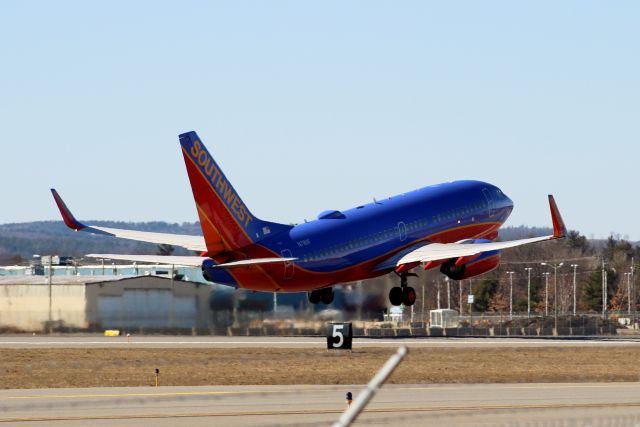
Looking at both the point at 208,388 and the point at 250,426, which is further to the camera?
the point at 208,388

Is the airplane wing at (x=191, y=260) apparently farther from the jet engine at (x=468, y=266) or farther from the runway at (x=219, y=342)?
the jet engine at (x=468, y=266)

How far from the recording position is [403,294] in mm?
82562

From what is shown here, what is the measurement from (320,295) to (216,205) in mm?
15260

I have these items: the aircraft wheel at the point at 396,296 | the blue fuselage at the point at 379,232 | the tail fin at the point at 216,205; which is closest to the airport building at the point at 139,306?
the aircraft wheel at the point at 396,296

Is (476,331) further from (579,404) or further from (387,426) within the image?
(387,426)

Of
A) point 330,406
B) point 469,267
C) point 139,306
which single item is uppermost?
point 469,267

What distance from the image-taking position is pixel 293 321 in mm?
81000

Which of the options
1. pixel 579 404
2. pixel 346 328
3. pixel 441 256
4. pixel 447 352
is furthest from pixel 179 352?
pixel 579 404

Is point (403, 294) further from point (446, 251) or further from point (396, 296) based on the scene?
point (446, 251)

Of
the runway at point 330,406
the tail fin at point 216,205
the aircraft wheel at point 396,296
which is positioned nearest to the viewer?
the runway at point 330,406

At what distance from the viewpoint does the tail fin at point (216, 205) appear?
6550 cm

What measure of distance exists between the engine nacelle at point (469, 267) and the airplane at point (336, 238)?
61 mm

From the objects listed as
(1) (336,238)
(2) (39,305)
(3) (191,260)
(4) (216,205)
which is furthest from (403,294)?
(2) (39,305)

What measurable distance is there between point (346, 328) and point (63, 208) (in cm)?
1593
